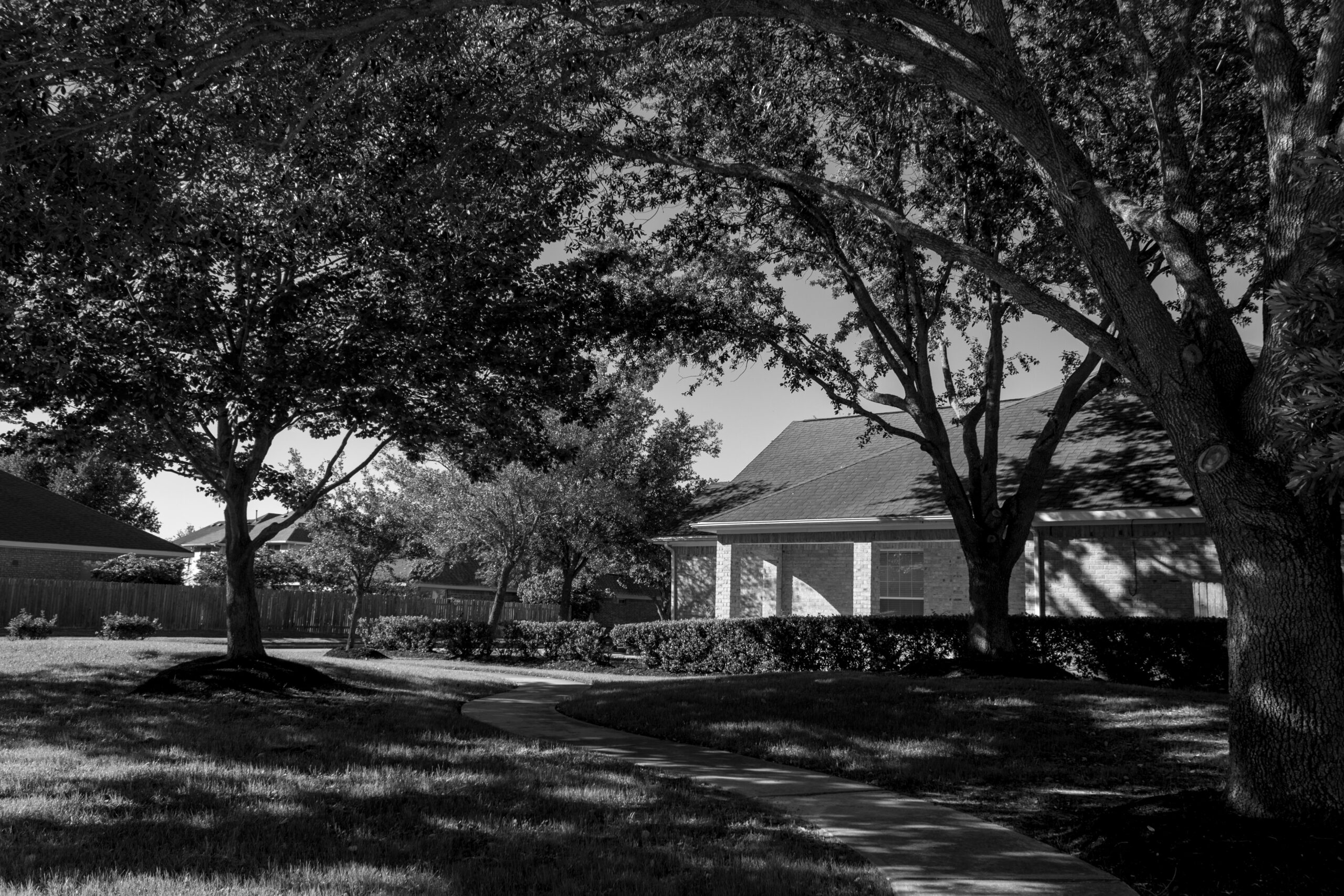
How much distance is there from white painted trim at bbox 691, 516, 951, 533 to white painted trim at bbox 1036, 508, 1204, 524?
75.8 inches

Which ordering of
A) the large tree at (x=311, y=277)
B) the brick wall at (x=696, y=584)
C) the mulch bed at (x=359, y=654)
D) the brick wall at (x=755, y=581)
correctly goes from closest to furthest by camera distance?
the large tree at (x=311, y=277), the brick wall at (x=755, y=581), the mulch bed at (x=359, y=654), the brick wall at (x=696, y=584)

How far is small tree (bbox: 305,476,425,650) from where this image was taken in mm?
28766

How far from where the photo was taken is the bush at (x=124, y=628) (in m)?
25.4

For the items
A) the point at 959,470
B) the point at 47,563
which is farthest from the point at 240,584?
the point at 47,563

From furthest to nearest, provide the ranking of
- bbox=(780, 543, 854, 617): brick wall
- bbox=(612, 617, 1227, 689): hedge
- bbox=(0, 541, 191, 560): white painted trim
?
bbox=(0, 541, 191, 560): white painted trim, bbox=(780, 543, 854, 617): brick wall, bbox=(612, 617, 1227, 689): hedge

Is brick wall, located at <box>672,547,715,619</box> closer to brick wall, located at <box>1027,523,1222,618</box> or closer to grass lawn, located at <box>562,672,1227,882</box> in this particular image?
brick wall, located at <box>1027,523,1222,618</box>

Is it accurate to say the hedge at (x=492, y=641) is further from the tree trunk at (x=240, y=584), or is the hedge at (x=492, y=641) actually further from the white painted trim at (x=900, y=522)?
the tree trunk at (x=240, y=584)

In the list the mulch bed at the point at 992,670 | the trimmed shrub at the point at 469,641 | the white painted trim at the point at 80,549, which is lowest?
the trimmed shrub at the point at 469,641

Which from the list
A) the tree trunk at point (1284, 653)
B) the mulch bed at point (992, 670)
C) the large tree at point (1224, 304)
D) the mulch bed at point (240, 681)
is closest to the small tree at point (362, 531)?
the mulch bed at point (240, 681)

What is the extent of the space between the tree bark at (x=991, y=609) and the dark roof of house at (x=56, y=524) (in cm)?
3190

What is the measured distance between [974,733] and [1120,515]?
29.3 ft

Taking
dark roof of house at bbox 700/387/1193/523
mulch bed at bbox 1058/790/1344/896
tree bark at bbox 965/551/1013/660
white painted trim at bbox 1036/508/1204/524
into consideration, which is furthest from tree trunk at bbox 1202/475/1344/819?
dark roof of house at bbox 700/387/1193/523

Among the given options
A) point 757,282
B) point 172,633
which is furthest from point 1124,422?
point 172,633

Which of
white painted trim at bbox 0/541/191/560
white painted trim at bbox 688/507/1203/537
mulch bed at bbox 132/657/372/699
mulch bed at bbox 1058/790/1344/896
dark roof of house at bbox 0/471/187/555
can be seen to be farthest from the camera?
dark roof of house at bbox 0/471/187/555
